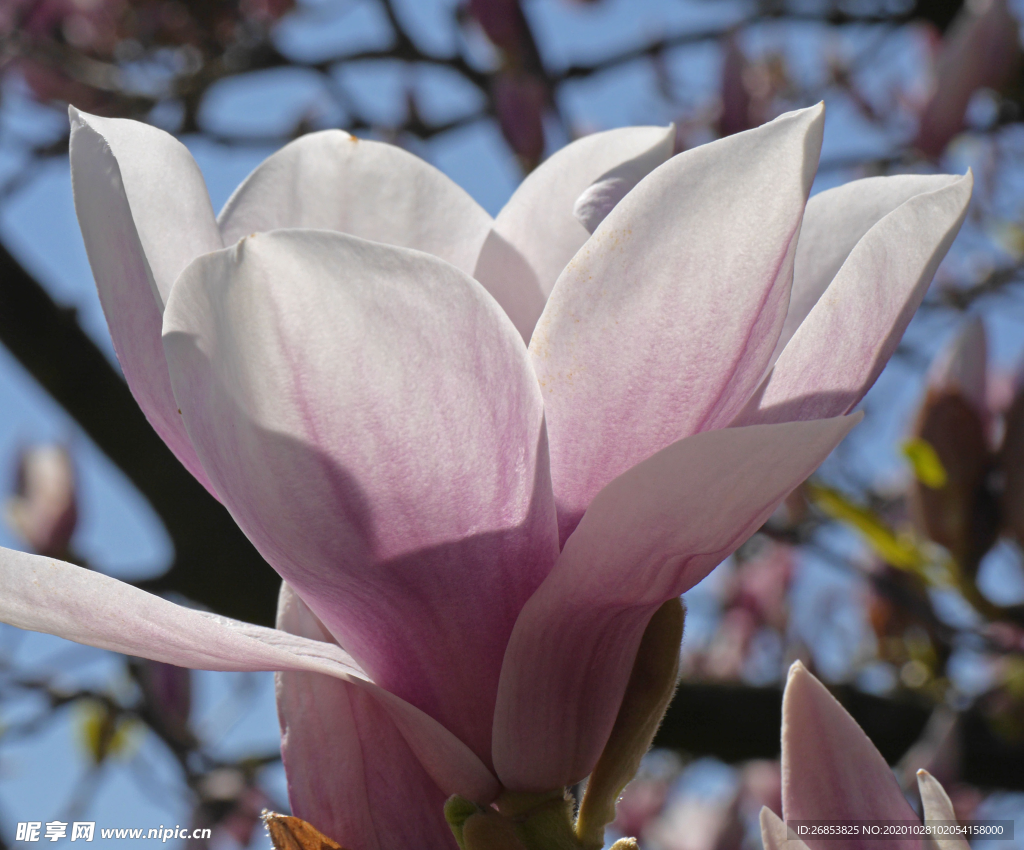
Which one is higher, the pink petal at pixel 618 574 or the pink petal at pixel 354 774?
the pink petal at pixel 618 574

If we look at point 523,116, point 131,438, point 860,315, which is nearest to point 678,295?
point 860,315

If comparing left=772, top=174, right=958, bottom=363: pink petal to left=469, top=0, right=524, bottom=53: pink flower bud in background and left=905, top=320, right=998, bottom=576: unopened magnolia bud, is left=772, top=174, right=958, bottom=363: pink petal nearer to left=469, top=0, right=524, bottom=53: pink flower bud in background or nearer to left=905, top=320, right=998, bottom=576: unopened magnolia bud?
left=905, top=320, right=998, bottom=576: unopened magnolia bud

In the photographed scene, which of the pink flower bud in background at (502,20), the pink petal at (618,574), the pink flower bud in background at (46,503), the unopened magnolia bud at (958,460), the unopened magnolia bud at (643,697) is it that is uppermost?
the pink flower bud in background at (502,20)

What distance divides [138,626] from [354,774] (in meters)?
0.09

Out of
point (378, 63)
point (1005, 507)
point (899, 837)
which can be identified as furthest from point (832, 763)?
point (378, 63)

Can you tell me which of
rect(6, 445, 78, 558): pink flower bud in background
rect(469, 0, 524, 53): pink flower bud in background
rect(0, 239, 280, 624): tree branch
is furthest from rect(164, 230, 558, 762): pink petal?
rect(469, 0, 524, 53): pink flower bud in background

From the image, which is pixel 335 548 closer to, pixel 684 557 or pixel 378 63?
pixel 684 557

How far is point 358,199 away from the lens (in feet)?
1.33

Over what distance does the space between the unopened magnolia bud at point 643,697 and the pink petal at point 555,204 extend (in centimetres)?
15

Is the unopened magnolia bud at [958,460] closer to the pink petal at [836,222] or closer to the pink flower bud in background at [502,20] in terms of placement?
the pink petal at [836,222]

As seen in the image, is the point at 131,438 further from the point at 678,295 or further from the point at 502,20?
the point at 502,20

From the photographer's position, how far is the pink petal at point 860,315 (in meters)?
0.26

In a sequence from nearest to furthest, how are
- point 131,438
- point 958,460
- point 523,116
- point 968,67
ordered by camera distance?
point 958,460 → point 131,438 → point 968,67 → point 523,116

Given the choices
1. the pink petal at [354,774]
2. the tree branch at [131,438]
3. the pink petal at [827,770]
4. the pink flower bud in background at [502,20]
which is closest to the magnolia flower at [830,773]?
the pink petal at [827,770]
